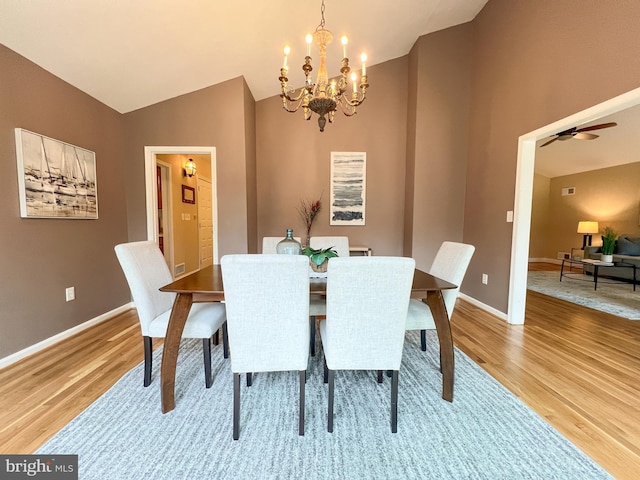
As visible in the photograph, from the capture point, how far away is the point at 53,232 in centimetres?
233

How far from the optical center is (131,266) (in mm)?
1591

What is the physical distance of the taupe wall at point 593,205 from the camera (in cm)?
557

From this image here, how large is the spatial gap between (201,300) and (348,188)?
3.07m

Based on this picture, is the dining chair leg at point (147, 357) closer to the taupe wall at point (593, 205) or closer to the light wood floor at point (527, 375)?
the light wood floor at point (527, 375)


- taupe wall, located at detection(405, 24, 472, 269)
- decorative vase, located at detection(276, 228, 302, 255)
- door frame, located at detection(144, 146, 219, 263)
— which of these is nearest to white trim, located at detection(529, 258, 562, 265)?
taupe wall, located at detection(405, 24, 472, 269)

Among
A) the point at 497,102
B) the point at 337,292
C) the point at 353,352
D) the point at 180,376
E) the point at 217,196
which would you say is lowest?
the point at 180,376

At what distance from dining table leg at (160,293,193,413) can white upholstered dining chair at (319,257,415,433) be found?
0.81m

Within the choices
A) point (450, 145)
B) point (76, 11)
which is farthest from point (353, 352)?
point (450, 145)

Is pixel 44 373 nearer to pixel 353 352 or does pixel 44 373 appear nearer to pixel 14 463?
pixel 14 463

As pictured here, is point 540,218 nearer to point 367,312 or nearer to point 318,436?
point 367,312

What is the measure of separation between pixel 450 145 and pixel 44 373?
15.5 ft

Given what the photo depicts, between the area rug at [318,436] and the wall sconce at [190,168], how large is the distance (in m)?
3.96

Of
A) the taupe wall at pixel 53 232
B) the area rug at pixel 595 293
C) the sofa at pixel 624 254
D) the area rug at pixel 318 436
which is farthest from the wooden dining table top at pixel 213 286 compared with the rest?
the sofa at pixel 624 254

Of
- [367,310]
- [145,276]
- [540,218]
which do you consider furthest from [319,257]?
[540,218]
